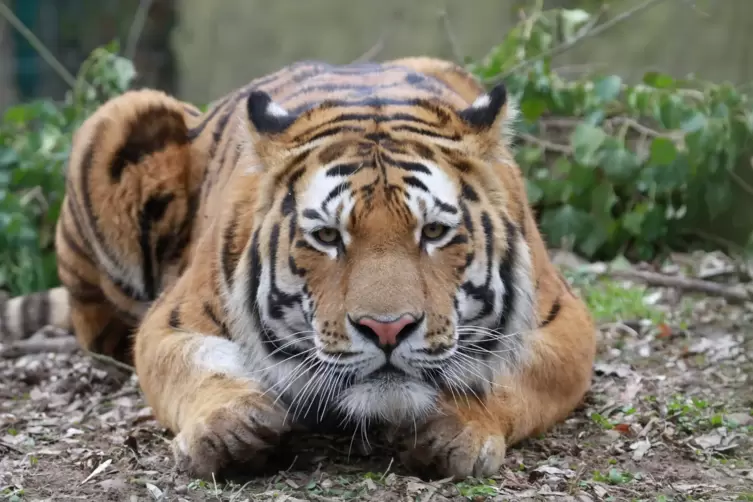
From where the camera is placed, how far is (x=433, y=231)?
283 cm

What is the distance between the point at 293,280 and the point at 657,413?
1.40 metres

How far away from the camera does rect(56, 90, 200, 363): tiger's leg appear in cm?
443

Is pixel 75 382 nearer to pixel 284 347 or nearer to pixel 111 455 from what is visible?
pixel 111 455

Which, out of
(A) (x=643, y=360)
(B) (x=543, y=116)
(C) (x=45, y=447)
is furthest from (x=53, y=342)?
(B) (x=543, y=116)

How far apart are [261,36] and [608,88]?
443cm

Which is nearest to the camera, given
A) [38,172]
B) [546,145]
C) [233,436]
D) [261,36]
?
[233,436]

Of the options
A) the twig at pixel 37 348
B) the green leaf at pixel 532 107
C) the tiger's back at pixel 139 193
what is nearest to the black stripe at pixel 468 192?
the tiger's back at pixel 139 193

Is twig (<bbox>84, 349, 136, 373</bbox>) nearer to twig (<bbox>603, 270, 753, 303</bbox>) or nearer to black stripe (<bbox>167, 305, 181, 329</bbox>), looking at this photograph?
black stripe (<bbox>167, 305, 181, 329</bbox>)

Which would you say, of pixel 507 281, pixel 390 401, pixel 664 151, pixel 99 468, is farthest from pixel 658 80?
pixel 99 468

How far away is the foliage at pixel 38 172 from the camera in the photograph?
5.87m

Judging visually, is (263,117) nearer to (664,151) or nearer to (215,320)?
(215,320)

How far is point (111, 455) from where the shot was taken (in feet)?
10.6

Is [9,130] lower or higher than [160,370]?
higher

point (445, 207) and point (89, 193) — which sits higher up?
point (445, 207)
